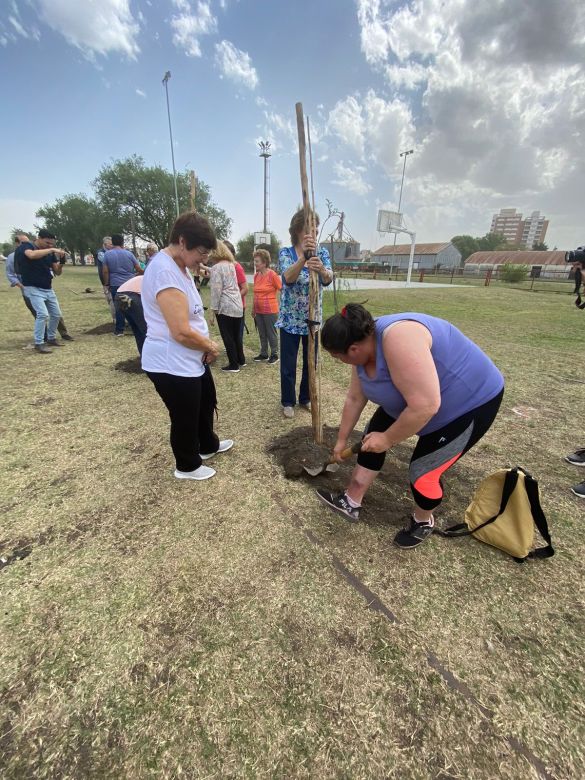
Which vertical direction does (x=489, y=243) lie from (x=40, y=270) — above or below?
above

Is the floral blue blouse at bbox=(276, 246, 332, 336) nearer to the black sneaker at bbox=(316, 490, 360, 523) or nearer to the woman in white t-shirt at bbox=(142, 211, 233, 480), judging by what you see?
the woman in white t-shirt at bbox=(142, 211, 233, 480)

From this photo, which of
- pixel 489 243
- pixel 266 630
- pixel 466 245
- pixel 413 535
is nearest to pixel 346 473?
pixel 413 535

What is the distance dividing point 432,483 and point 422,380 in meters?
0.71

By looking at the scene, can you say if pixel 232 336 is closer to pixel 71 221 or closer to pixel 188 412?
pixel 188 412

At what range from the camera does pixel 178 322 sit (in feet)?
6.56

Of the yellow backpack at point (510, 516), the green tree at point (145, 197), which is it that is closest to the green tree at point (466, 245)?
the green tree at point (145, 197)

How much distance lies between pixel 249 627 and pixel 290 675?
279 millimetres

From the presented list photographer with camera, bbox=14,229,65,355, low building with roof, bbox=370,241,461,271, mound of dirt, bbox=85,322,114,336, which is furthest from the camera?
low building with roof, bbox=370,241,461,271

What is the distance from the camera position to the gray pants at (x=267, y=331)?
17.8 feet

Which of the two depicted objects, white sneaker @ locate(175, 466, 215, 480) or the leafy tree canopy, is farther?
the leafy tree canopy

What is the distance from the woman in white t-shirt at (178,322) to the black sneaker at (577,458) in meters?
3.12

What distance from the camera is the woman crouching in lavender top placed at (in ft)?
4.88

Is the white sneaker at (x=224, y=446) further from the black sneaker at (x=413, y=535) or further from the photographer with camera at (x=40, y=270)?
the photographer with camera at (x=40, y=270)

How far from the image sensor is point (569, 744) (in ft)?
4.13
